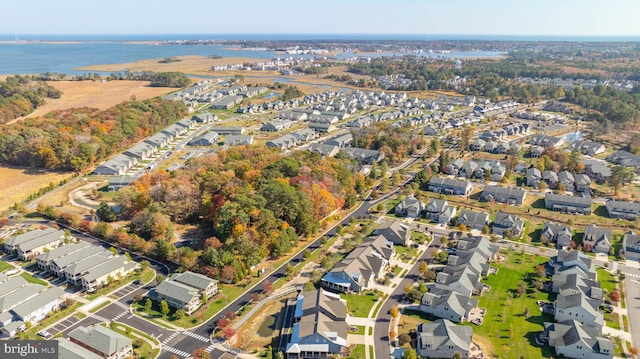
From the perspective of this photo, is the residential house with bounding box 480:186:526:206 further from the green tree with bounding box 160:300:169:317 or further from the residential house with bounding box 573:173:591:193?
the green tree with bounding box 160:300:169:317

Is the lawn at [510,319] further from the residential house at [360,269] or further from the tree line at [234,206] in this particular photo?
the tree line at [234,206]

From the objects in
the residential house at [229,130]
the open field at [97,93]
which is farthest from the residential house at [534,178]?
the open field at [97,93]

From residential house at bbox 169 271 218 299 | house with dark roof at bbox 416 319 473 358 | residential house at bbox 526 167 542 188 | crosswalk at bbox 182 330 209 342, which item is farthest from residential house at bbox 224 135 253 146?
house with dark roof at bbox 416 319 473 358

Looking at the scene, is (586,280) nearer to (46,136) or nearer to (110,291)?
(110,291)

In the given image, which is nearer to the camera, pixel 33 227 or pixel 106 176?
pixel 33 227

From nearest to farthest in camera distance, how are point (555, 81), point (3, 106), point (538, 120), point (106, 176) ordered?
1. point (106, 176)
2. point (3, 106)
3. point (538, 120)
4. point (555, 81)

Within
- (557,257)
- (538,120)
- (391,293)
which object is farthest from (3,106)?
(538,120)
